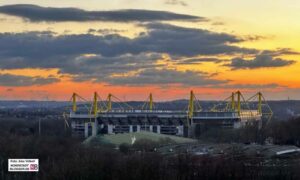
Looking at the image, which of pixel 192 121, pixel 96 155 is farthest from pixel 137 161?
pixel 192 121

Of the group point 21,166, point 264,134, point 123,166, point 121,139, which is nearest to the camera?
point 21,166

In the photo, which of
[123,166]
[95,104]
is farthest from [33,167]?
[95,104]

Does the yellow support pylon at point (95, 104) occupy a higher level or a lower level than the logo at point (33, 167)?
higher

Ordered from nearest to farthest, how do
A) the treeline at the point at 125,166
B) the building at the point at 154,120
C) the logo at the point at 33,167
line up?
the logo at the point at 33,167, the treeline at the point at 125,166, the building at the point at 154,120

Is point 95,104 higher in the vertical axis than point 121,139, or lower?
higher

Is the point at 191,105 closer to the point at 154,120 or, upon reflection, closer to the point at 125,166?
the point at 154,120

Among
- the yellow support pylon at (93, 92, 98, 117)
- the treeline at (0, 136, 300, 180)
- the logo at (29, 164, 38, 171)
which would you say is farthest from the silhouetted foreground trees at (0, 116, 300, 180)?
the yellow support pylon at (93, 92, 98, 117)

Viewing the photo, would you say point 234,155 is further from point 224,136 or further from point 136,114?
point 136,114

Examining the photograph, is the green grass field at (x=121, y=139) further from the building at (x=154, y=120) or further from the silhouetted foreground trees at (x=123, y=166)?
the building at (x=154, y=120)

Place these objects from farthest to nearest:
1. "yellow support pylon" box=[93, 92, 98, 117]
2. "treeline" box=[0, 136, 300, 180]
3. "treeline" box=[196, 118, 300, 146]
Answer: "yellow support pylon" box=[93, 92, 98, 117] → "treeline" box=[196, 118, 300, 146] → "treeline" box=[0, 136, 300, 180]

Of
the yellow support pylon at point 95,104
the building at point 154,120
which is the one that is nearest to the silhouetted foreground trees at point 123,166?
the building at point 154,120

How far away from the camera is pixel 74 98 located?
115 meters

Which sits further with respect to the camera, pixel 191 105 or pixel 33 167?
pixel 191 105

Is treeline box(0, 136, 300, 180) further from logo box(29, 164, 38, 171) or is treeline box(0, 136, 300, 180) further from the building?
the building
